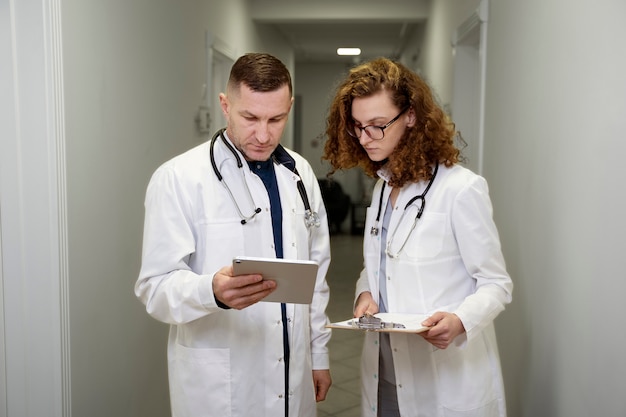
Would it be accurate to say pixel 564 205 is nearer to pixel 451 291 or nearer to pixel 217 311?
pixel 451 291

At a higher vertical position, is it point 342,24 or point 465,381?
point 342,24

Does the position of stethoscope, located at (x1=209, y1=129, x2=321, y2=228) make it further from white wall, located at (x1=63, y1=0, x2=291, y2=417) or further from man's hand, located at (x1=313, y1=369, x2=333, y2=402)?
white wall, located at (x1=63, y1=0, x2=291, y2=417)

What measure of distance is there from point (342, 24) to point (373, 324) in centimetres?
723

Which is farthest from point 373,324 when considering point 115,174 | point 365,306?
point 115,174

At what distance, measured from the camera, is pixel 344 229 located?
11680 millimetres

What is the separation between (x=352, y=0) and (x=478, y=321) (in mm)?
5171

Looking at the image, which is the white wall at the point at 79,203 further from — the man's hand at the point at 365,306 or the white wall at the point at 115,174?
the man's hand at the point at 365,306

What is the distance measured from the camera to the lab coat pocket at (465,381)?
1.69 m

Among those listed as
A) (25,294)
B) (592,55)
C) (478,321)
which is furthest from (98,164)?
(592,55)

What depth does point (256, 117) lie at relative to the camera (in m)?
1.75

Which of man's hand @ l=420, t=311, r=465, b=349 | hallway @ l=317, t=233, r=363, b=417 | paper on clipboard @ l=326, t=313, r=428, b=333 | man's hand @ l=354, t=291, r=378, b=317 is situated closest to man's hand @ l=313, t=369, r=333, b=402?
man's hand @ l=354, t=291, r=378, b=317

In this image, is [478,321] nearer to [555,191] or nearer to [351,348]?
[555,191]

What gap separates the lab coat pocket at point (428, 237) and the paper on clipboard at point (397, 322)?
165mm

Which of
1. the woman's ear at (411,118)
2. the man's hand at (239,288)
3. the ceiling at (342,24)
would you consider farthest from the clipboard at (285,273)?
the ceiling at (342,24)
